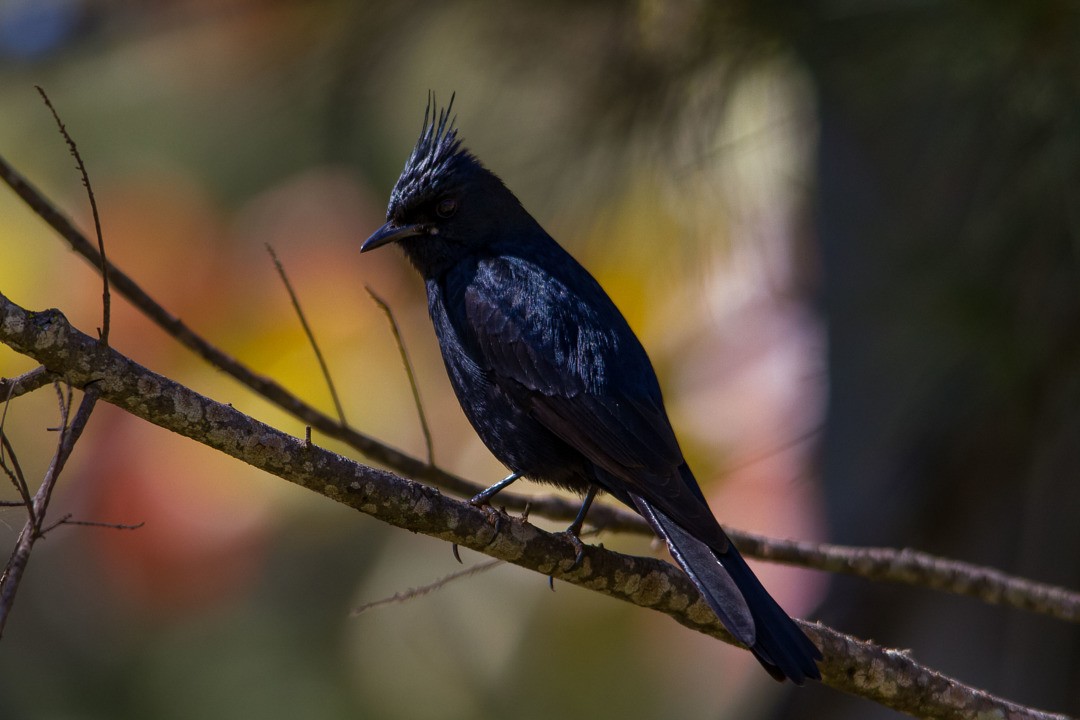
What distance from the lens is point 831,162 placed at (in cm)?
478

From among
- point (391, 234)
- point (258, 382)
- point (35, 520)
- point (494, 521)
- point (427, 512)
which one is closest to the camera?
point (35, 520)

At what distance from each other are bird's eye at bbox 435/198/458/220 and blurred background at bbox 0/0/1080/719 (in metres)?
0.88

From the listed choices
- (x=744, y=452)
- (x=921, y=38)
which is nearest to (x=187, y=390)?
(x=921, y=38)

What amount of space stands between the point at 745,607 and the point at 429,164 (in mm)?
1582

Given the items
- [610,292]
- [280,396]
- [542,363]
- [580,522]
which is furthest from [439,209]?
[610,292]

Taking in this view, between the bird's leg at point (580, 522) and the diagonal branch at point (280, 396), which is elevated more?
the diagonal branch at point (280, 396)

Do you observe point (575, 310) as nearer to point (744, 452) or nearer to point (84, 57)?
point (744, 452)

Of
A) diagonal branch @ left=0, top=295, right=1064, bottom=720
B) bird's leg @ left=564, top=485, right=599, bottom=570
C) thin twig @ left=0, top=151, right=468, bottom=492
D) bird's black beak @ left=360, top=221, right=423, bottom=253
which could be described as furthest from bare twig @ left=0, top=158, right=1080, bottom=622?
bird's black beak @ left=360, top=221, right=423, bottom=253

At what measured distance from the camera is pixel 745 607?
7.44 ft

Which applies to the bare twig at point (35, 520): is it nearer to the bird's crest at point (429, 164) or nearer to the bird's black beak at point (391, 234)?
the bird's black beak at point (391, 234)

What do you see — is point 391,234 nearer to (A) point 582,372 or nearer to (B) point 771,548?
(A) point 582,372

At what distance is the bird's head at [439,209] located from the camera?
10.6 feet

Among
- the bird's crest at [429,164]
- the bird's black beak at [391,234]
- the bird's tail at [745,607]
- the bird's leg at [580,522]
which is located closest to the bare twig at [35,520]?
the bird's leg at [580,522]

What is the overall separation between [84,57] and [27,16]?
51 centimetres
